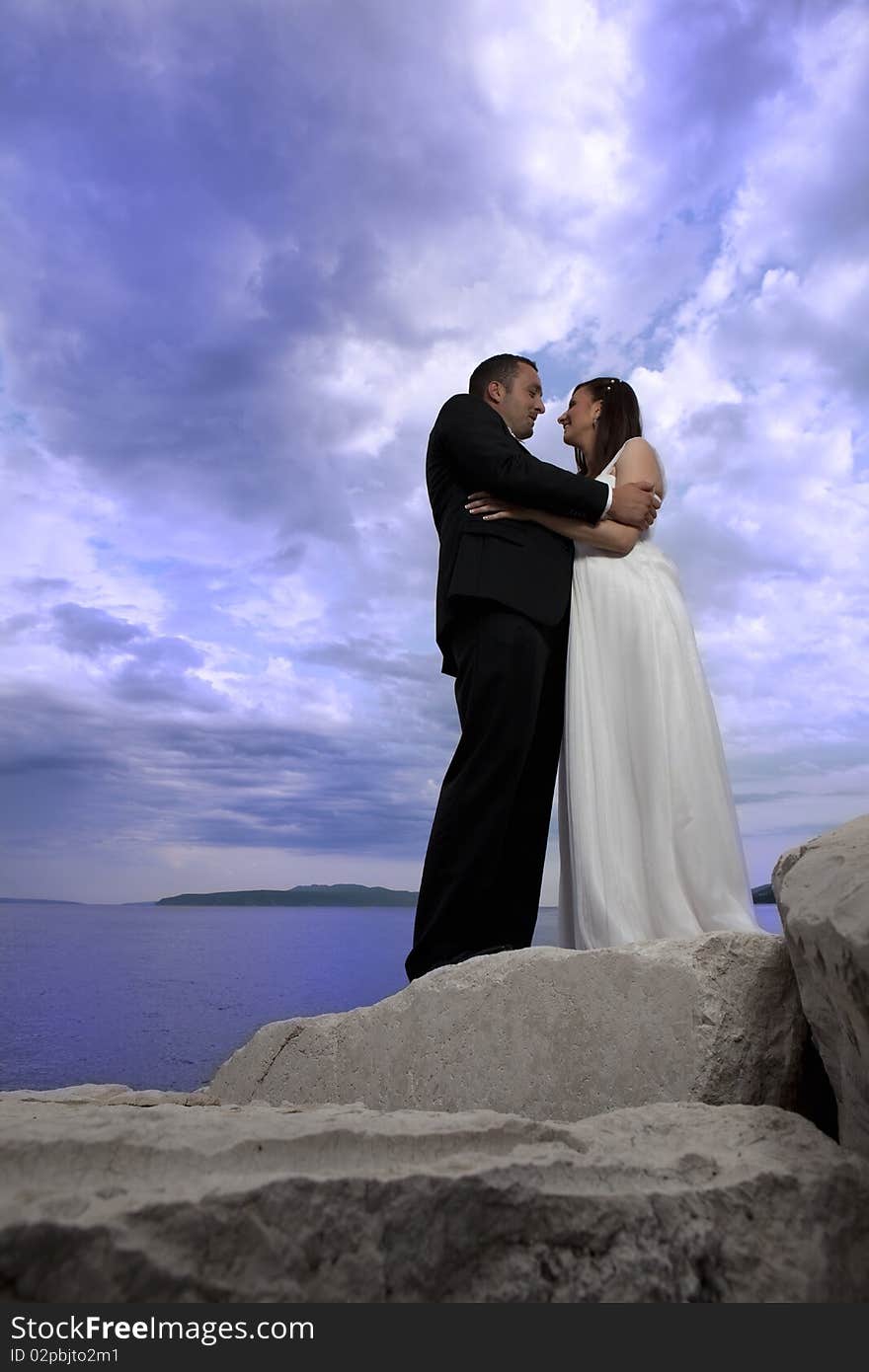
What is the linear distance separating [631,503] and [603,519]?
0.35 ft

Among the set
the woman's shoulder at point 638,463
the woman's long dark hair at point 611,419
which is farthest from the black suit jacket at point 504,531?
the woman's long dark hair at point 611,419

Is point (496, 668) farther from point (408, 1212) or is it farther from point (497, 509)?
point (408, 1212)

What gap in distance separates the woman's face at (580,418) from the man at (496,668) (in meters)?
0.40

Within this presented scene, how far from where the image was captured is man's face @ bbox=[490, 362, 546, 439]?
11.8ft

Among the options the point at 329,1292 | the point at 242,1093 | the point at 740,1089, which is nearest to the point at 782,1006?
the point at 740,1089

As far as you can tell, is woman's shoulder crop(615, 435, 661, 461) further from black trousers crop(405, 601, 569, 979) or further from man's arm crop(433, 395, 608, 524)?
black trousers crop(405, 601, 569, 979)

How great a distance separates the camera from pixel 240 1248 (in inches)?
43.7

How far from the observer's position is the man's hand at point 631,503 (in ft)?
10.9

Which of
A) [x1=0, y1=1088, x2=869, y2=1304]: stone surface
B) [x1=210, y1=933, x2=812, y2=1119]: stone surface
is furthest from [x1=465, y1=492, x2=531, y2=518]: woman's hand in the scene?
[x1=0, y1=1088, x2=869, y2=1304]: stone surface

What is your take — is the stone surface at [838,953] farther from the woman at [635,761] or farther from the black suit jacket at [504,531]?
the black suit jacket at [504,531]

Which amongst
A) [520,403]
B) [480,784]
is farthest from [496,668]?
[520,403]

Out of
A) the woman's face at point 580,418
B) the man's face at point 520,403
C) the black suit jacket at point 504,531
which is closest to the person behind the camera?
the black suit jacket at point 504,531

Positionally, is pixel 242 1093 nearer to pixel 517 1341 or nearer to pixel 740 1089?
pixel 740 1089

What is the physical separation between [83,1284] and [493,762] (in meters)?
2.15
